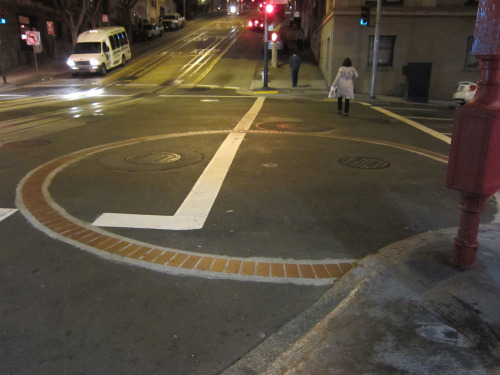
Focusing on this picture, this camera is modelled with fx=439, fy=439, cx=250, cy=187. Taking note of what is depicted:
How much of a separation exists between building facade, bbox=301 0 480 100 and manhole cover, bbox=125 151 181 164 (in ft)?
59.2

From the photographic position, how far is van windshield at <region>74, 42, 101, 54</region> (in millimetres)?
29094

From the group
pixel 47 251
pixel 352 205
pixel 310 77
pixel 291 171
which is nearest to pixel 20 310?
pixel 47 251

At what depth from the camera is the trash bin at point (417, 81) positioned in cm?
2145

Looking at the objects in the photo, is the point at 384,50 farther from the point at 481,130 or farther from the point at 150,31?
the point at 150,31

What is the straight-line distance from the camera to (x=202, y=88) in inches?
979

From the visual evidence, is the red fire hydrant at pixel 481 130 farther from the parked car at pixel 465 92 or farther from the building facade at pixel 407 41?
the building facade at pixel 407 41

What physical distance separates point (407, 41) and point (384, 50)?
4.18ft

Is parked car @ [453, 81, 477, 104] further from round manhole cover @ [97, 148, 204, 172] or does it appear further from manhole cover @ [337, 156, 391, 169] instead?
round manhole cover @ [97, 148, 204, 172]

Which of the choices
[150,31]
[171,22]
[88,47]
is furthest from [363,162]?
[171,22]

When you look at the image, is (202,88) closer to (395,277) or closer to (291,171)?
(291,171)

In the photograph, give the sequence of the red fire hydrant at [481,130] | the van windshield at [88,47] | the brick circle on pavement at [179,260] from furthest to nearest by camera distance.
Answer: the van windshield at [88,47] → the brick circle on pavement at [179,260] → the red fire hydrant at [481,130]

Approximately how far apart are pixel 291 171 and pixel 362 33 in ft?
64.0

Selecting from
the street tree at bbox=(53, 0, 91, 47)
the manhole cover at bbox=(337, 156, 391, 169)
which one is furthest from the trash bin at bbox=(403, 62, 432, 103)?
the street tree at bbox=(53, 0, 91, 47)

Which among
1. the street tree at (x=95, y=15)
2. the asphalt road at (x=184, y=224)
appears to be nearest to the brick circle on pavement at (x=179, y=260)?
the asphalt road at (x=184, y=224)
